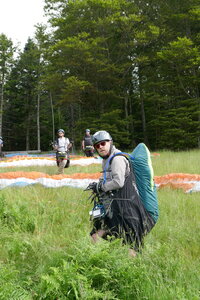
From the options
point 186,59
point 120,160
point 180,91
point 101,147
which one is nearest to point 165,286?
point 120,160

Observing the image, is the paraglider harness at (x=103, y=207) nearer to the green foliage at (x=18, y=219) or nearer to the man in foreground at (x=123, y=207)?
the man in foreground at (x=123, y=207)

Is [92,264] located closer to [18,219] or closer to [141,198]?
[141,198]

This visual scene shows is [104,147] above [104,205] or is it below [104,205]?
above

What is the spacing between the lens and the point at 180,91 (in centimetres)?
2383

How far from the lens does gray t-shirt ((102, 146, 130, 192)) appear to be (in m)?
3.00

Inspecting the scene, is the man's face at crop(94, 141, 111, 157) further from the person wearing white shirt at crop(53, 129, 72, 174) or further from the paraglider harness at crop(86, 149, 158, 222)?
the person wearing white shirt at crop(53, 129, 72, 174)

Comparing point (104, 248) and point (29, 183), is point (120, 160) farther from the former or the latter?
point (29, 183)

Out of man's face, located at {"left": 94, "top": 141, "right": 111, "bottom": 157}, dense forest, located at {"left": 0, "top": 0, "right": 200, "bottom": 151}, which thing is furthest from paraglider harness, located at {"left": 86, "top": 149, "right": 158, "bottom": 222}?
dense forest, located at {"left": 0, "top": 0, "right": 200, "bottom": 151}

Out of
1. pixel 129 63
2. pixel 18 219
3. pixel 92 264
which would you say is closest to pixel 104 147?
pixel 92 264

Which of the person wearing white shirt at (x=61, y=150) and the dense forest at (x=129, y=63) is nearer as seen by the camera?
the person wearing white shirt at (x=61, y=150)

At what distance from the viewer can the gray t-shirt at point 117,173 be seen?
9.85 feet

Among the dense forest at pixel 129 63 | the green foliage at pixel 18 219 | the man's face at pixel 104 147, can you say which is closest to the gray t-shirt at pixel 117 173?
the man's face at pixel 104 147

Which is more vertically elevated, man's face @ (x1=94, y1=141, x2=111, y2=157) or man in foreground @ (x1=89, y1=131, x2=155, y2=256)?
man's face @ (x1=94, y1=141, x2=111, y2=157)

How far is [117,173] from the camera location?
3000mm
